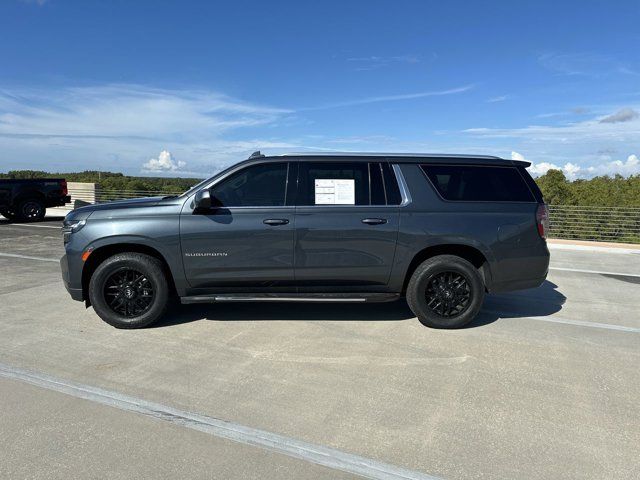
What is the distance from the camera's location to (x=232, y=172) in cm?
476

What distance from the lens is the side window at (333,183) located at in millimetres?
4797

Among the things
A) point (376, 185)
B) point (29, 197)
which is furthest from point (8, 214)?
point (376, 185)

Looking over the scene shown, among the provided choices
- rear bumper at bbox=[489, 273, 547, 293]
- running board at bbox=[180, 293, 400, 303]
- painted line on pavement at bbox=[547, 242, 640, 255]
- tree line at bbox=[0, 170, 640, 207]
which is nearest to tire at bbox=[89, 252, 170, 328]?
running board at bbox=[180, 293, 400, 303]

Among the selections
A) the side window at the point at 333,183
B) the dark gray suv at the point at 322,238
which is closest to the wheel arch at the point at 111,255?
the dark gray suv at the point at 322,238

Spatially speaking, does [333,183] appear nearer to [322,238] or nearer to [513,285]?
[322,238]

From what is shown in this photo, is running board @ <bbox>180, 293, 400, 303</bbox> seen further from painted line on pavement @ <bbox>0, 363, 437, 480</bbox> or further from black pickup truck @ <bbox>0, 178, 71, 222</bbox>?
black pickup truck @ <bbox>0, 178, 71, 222</bbox>

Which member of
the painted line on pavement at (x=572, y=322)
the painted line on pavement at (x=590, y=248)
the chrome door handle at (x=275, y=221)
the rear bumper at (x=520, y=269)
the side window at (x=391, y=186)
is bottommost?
the painted line on pavement at (x=572, y=322)

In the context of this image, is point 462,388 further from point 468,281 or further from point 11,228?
point 11,228

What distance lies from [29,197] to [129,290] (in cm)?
1365

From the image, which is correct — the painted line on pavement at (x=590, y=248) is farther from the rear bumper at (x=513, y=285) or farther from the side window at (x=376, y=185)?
the side window at (x=376, y=185)

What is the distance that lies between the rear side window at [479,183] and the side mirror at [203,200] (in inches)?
89.4

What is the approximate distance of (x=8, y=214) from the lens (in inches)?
629

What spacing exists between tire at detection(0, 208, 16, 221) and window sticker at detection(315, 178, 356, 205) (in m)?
14.9

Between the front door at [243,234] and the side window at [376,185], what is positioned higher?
the side window at [376,185]
